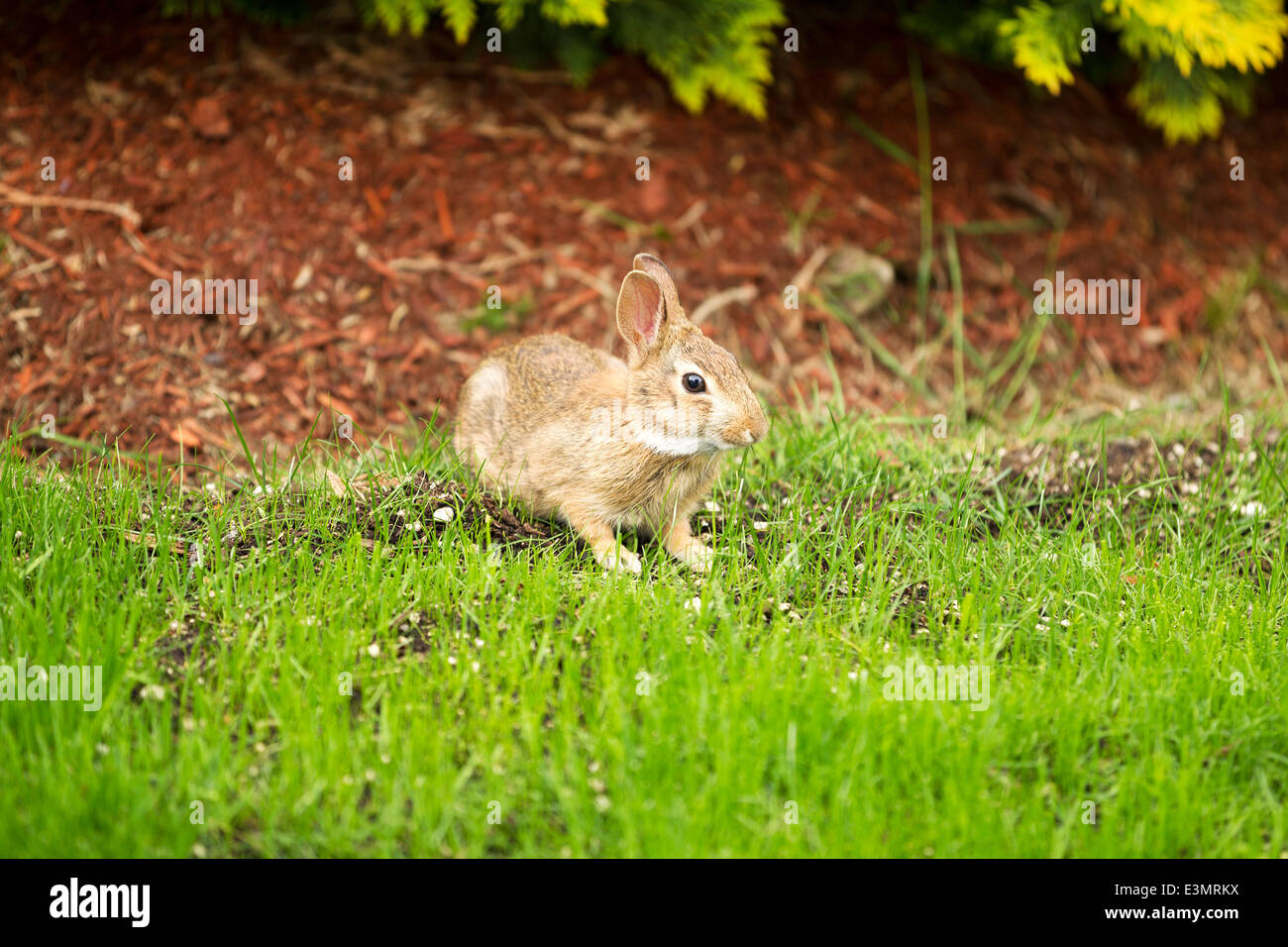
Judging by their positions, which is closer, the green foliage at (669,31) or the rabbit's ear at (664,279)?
the rabbit's ear at (664,279)

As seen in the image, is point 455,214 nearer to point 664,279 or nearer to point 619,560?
point 664,279

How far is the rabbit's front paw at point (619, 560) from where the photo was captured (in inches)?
192

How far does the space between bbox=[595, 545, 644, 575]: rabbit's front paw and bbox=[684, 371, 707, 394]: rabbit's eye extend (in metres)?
0.70

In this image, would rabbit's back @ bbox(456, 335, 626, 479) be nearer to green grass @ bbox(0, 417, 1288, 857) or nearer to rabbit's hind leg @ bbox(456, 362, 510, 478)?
rabbit's hind leg @ bbox(456, 362, 510, 478)

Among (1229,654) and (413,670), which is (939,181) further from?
(413,670)

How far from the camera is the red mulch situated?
6.76 metres

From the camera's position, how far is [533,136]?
26.2ft

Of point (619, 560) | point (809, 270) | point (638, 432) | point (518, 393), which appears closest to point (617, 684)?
point (619, 560)

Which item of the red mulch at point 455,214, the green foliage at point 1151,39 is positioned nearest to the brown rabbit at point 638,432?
the red mulch at point 455,214

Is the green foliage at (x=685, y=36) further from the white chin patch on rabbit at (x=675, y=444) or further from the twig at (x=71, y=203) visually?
the white chin patch on rabbit at (x=675, y=444)

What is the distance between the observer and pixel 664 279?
5078mm

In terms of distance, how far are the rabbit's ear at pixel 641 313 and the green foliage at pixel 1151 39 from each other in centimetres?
275

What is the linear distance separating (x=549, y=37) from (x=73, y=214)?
311 cm

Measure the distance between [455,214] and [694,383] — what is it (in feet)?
11.0
